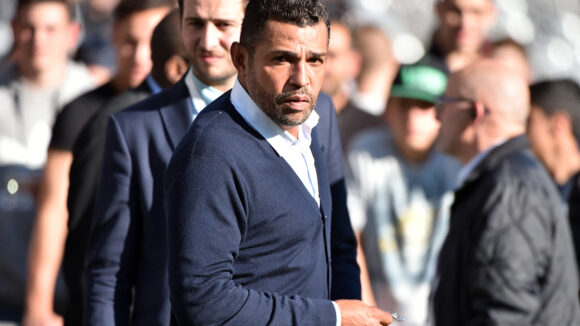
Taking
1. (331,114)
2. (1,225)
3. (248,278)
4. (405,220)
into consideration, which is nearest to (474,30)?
(405,220)

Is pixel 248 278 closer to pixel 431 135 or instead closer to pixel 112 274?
pixel 112 274

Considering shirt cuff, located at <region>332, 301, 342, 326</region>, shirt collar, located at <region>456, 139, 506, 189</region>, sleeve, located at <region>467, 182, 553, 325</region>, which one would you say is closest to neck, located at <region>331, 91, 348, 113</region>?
shirt collar, located at <region>456, 139, 506, 189</region>

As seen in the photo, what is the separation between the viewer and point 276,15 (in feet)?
8.23

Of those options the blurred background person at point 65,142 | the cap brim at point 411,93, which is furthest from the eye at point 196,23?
the cap brim at point 411,93

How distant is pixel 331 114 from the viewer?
335 cm

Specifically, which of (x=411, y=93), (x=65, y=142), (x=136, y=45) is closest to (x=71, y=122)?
(x=65, y=142)

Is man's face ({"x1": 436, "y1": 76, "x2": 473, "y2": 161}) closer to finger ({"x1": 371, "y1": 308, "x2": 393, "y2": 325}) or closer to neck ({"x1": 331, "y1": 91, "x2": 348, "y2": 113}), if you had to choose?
neck ({"x1": 331, "y1": 91, "x2": 348, "y2": 113})

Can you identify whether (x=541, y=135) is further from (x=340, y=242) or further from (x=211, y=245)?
(x=211, y=245)

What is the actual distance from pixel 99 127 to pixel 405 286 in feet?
7.10

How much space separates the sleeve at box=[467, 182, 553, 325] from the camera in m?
3.87

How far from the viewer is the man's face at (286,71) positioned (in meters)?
2.50

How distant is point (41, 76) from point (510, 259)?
127 inches

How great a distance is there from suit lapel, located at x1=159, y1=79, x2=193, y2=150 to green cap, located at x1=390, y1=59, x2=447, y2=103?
2409 millimetres

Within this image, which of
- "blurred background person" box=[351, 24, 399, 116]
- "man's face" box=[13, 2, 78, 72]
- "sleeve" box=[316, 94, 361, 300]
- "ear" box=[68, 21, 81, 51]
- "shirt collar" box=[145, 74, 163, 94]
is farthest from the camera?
"blurred background person" box=[351, 24, 399, 116]
